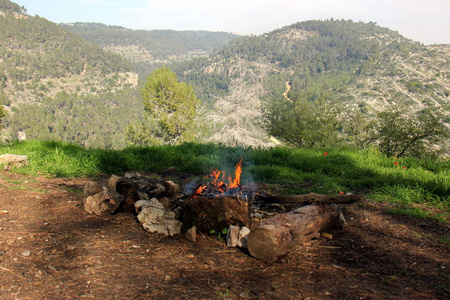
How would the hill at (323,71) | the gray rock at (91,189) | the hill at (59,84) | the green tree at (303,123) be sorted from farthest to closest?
the hill at (59,84)
the hill at (323,71)
the green tree at (303,123)
the gray rock at (91,189)

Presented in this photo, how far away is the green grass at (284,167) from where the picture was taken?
5.45m

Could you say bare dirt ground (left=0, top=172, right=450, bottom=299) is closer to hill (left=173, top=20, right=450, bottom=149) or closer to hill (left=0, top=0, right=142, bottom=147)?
hill (left=173, top=20, right=450, bottom=149)

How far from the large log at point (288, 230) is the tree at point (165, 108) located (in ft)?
89.7

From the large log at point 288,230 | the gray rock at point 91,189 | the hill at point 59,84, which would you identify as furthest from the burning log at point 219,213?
the hill at point 59,84

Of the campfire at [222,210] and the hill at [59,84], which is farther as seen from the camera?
the hill at [59,84]

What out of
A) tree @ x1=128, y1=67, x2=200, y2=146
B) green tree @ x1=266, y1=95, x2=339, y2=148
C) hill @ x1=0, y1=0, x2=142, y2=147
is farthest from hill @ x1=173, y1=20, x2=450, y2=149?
hill @ x1=0, y1=0, x2=142, y2=147

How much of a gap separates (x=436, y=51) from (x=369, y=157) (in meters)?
119

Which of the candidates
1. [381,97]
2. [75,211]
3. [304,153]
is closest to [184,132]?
[304,153]

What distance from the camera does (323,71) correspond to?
4811 inches

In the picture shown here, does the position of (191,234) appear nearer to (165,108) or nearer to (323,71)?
(165,108)

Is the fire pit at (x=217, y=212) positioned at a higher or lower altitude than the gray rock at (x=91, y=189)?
higher

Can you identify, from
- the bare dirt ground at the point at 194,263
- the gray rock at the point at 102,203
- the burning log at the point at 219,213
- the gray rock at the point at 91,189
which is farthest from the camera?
the gray rock at the point at 91,189

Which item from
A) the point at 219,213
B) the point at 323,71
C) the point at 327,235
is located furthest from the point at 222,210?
the point at 323,71

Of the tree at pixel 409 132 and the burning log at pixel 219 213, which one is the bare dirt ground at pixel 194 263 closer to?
the burning log at pixel 219 213
